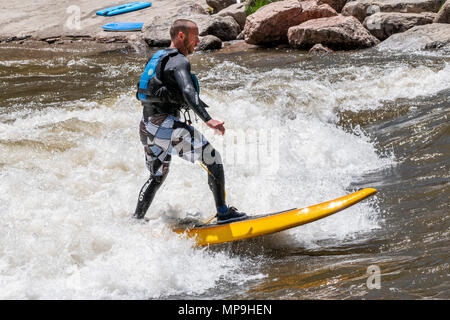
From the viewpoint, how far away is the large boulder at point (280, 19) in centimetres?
1162

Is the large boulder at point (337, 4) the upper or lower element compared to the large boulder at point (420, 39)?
upper

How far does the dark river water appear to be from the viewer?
3135 mm

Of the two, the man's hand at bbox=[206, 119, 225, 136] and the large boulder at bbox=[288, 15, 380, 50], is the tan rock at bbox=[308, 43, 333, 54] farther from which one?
the man's hand at bbox=[206, 119, 225, 136]

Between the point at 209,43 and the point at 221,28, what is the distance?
107 centimetres

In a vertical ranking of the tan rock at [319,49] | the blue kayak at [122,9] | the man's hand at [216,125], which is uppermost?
the man's hand at [216,125]

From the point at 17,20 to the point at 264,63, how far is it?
9.90 meters

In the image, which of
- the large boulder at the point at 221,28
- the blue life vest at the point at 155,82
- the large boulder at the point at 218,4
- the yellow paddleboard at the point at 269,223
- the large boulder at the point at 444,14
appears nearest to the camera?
the blue life vest at the point at 155,82

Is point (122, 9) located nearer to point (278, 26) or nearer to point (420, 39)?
point (278, 26)

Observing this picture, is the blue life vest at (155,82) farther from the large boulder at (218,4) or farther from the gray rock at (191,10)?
the large boulder at (218,4)

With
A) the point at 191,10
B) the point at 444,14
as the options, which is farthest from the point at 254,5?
the point at 444,14

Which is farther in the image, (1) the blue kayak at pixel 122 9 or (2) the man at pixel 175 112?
(1) the blue kayak at pixel 122 9

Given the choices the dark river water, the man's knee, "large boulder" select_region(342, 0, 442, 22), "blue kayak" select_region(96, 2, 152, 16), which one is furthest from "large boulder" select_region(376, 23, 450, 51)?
"blue kayak" select_region(96, 2, 152, 16)

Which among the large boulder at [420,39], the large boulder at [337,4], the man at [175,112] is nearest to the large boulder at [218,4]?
the large boulder at [337,4]

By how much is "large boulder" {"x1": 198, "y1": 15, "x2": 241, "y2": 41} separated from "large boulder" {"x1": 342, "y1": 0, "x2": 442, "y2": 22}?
9.06 feet
